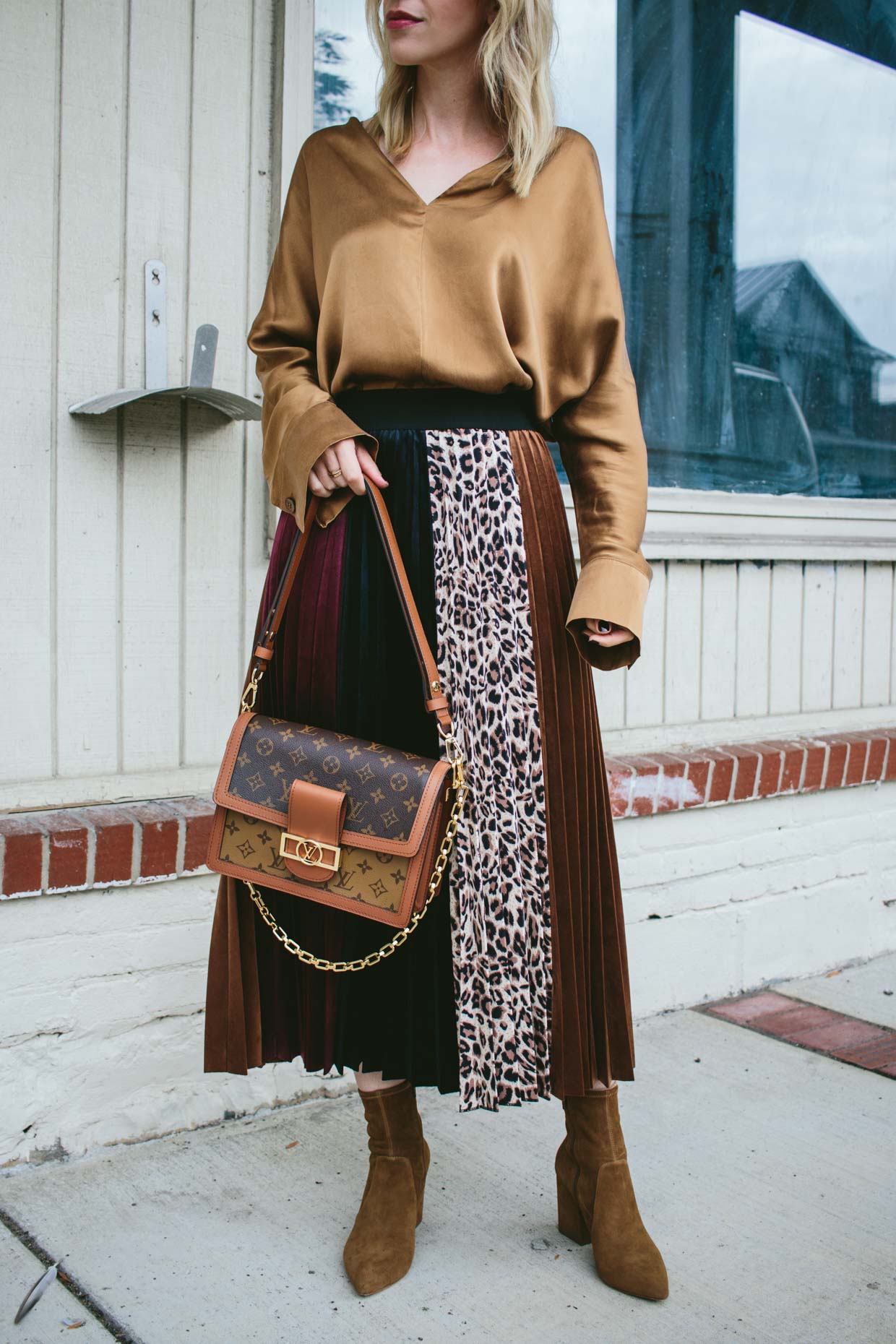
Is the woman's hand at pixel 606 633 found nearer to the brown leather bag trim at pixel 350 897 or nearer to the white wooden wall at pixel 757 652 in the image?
the brown leather bag trim at pixel 350 897

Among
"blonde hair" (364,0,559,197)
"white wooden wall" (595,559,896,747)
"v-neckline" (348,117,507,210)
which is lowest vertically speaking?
"white wooden wall" (595,559,896,747)

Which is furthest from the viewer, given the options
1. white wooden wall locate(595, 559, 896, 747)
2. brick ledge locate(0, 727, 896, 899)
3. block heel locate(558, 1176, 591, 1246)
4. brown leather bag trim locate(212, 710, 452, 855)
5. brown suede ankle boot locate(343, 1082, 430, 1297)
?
white wooden wall locate(595, 559, 896, 747)

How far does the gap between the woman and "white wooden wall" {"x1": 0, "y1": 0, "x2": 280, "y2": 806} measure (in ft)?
1.85

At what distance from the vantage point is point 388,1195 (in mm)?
1914

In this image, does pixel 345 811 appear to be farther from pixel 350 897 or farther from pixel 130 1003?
pixel 130 1003

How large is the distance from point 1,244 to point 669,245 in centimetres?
189

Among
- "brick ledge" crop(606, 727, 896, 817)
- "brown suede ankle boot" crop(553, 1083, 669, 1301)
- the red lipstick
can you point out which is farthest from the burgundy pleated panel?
"brick ledge" crop(606, 727, 896, 817)

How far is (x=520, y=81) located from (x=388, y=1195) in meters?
1.75

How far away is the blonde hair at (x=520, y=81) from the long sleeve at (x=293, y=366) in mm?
326

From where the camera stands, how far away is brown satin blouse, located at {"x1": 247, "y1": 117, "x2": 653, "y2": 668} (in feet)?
5.82

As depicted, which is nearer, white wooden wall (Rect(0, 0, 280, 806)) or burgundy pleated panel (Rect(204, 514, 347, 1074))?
burgundy pleated panel (Rect(204, 514, 347, 1074))

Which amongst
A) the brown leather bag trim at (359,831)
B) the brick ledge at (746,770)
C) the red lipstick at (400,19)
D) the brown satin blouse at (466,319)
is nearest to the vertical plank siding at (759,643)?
the brick ledge at (746,770)

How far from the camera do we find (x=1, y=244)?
2186 mm

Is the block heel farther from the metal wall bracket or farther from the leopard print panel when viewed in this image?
the metal wall bracket
